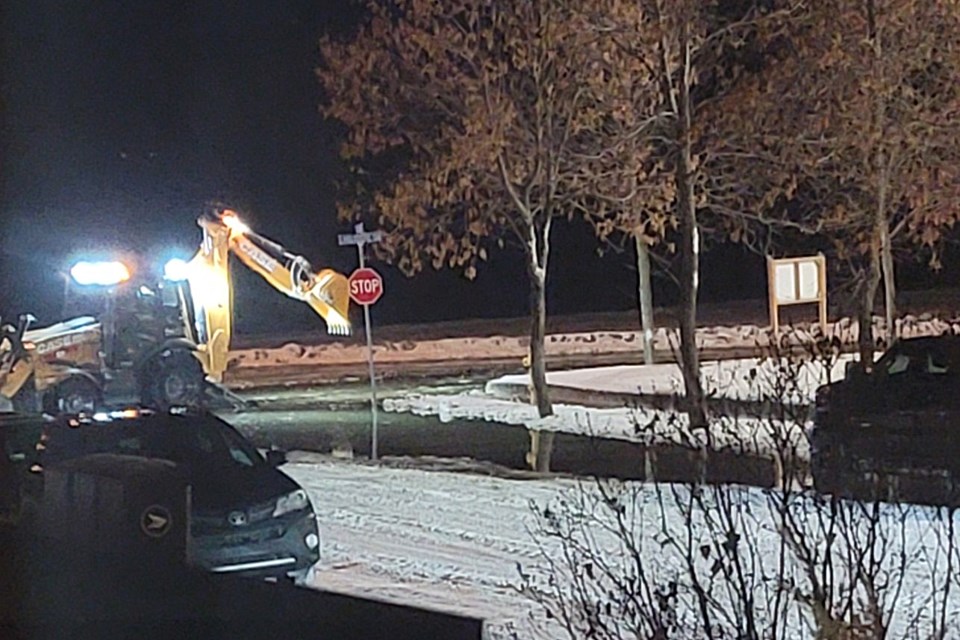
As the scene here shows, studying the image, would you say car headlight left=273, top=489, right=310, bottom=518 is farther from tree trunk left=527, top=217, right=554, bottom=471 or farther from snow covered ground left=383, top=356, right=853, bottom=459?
tree trunk left=527, top=217, right=554, bottom=471

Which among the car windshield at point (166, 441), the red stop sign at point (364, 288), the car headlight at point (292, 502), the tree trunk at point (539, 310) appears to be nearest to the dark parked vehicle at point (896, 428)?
the tree trunk at point (539, 310)

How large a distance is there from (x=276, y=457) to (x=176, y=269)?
40 cm

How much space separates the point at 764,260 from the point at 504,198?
1.61ft

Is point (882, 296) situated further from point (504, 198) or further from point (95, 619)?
point (95, 619)

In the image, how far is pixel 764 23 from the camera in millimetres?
2881

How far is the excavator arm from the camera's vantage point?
9.41 feet

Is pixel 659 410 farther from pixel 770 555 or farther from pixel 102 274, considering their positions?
pixel 102 274

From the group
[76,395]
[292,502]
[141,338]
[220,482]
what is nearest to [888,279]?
[292,502]

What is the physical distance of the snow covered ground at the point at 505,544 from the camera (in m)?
2.45

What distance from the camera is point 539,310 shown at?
9.51 feet

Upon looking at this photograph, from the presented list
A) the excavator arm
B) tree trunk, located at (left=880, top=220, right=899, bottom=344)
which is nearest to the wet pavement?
the excavator arm

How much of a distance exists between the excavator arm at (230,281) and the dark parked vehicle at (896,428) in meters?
0.90

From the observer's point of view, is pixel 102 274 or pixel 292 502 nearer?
pixel 292 502

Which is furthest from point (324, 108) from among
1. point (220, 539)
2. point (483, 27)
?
point (220, 539)
